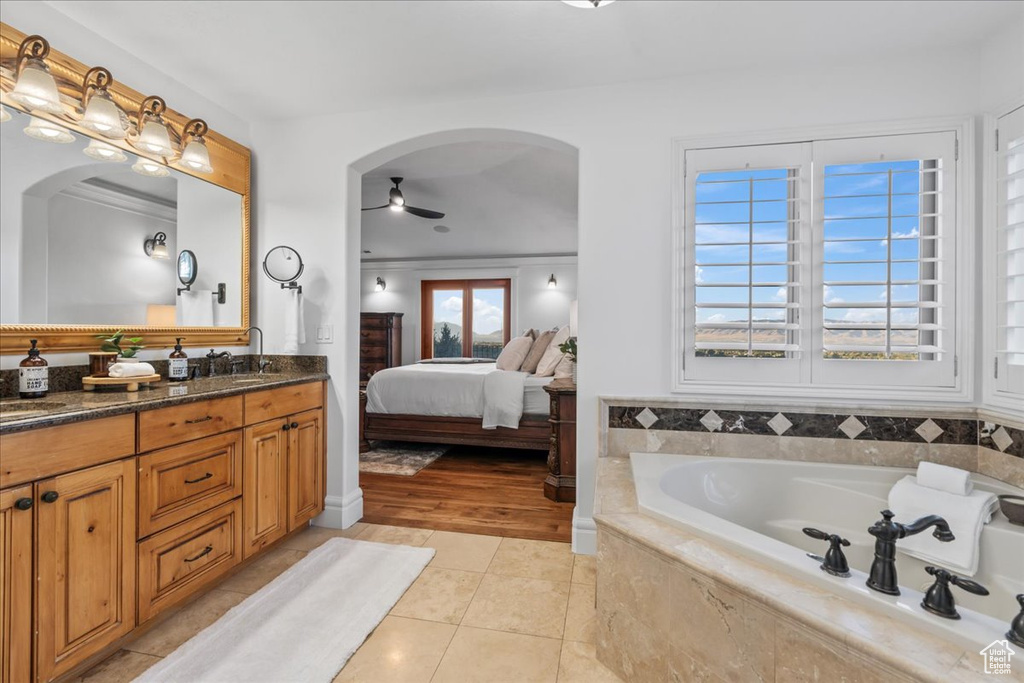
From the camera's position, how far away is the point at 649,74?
2414 millimetres

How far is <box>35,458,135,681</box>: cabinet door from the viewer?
1408 mm

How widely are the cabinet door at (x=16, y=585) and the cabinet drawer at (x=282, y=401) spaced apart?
35.3 inches

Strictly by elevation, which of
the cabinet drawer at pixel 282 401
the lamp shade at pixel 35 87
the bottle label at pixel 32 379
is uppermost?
the lamp shade at pixel 35 87

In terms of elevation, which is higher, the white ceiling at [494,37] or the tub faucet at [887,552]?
the white ceiling at [494,37]

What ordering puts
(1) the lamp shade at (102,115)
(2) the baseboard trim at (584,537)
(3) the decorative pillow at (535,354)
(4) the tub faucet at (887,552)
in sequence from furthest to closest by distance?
(3) the decorative pillow at (535,354) → (2) the baseboard trim at (584,537) → (1) the lamp shade at (102,115) → (4) the tub faucet at (887,552)

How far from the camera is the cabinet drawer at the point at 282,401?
7.43 ft

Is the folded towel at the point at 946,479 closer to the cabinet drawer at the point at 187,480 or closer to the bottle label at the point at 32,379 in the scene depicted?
the cabinet drawer at the point at 187,480

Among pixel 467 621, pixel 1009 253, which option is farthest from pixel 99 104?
pixel 1009 253

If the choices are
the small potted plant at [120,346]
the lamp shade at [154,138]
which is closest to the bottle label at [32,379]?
the small potted plant at [120,346]

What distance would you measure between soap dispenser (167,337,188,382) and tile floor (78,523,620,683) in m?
1.04

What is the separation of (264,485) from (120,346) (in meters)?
0.93

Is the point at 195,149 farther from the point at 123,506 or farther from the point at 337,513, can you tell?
the point at 337,513

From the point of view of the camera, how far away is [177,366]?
7.87ft

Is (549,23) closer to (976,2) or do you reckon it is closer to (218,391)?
(976,2)
